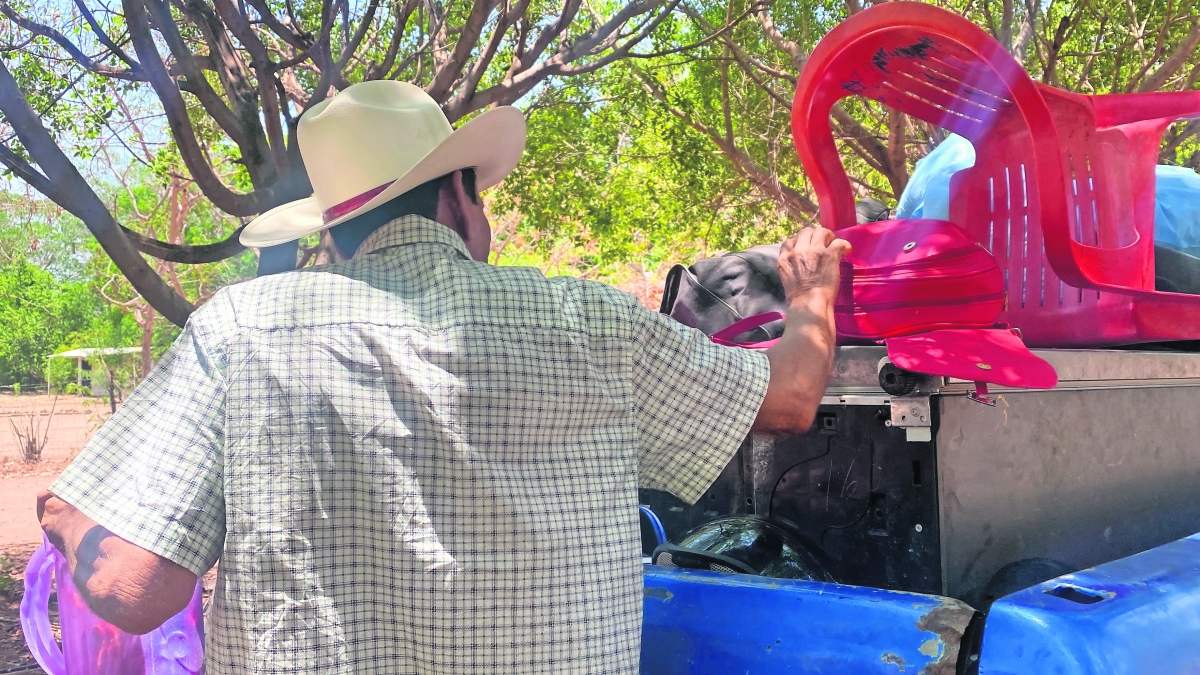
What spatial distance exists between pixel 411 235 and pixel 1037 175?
4.33 ft

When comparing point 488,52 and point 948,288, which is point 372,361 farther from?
point 488,52

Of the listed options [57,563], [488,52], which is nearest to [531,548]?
[57,563]

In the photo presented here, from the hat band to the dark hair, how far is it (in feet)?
0.09

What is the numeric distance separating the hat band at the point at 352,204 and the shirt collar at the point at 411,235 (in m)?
0.09

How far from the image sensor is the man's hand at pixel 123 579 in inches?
56.4

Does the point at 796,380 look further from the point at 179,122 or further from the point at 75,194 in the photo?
the point at 179,122

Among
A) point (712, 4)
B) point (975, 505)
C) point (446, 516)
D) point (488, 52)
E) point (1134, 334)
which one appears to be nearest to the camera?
point (446, 516)

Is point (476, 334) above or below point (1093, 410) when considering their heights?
above

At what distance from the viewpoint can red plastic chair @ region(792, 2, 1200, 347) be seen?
2.07 meters

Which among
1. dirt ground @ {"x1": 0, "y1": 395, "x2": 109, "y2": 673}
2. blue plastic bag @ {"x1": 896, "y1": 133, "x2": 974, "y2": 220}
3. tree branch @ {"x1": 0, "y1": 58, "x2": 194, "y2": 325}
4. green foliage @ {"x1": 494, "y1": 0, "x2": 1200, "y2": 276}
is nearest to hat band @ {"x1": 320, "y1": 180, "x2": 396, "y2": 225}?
blue plastic bag @ {"x1": 896, "y1": 133, "x2": 974, "y2": 220}

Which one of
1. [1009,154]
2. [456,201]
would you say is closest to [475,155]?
[456,201]

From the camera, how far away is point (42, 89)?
23.9 feet

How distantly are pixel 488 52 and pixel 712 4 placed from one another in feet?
13.1

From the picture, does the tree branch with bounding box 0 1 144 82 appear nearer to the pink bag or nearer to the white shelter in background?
the pink bag
